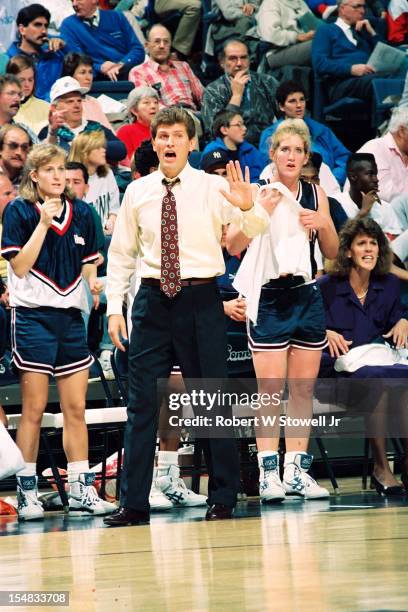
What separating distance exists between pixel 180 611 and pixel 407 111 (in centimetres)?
748

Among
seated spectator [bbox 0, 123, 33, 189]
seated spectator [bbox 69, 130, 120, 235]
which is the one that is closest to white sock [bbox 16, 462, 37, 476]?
seated spectator [bbox 0, 123, 33, 189]

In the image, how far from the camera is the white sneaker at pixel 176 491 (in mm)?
7320

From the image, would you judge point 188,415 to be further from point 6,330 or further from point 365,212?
point 365,212

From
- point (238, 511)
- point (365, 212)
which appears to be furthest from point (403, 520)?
point (365, 212)

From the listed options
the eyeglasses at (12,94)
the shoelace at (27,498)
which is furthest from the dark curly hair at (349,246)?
the eyeglasses at (12,94)

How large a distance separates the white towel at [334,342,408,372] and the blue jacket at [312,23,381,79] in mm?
5014

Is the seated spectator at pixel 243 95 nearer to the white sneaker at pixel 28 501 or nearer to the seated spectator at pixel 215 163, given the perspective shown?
the seated spectator at pixel 215 163

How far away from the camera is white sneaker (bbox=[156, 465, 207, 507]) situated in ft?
24.0

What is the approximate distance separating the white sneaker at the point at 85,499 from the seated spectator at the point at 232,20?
6.72 metres

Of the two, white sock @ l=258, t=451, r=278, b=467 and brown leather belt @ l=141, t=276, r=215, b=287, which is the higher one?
brown leather belt @ l=141, t=276, r=215, b=287

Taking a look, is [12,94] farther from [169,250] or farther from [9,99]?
[169,250]

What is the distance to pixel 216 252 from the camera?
658 centimetres

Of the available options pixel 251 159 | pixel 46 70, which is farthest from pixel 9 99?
pixel 251 159

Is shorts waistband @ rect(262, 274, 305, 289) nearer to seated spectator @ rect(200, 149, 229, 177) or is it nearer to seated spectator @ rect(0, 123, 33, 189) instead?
seated spectator @ rect(200, 149, 229, 177)
